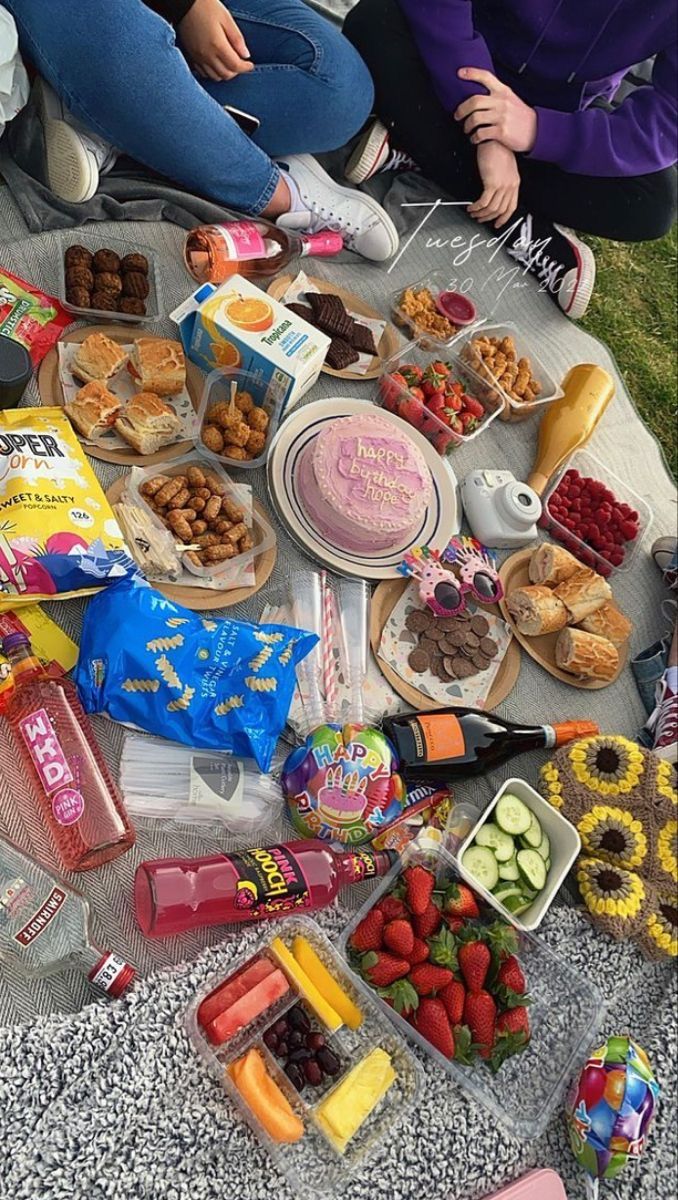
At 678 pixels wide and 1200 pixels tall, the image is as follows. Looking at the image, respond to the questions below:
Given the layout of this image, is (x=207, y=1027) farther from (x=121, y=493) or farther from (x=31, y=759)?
(x=121, y=493)

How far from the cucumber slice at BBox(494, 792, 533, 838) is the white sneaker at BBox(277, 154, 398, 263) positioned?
41.9 inches

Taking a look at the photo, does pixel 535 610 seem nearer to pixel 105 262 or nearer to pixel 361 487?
pixel 361 487

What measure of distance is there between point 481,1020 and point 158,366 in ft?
3.18

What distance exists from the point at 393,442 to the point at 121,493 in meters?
0.43

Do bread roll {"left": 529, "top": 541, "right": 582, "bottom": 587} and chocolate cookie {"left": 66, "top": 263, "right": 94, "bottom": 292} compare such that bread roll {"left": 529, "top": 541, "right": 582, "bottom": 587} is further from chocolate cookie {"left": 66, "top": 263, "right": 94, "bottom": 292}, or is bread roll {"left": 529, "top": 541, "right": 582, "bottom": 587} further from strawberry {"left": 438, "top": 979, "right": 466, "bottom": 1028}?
chocolate cookie {"left": 66, "top": 263, "right": 94, "bottom": 292}

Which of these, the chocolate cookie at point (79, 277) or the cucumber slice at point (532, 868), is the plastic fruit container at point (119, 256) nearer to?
the chocolate cookie at point (79, 277)

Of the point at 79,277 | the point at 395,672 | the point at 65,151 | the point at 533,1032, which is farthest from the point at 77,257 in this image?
the point at 533,1032

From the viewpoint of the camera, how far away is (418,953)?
1.10 meters

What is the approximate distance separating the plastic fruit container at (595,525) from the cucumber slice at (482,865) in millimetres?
611

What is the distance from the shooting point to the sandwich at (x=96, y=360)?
1357 mm

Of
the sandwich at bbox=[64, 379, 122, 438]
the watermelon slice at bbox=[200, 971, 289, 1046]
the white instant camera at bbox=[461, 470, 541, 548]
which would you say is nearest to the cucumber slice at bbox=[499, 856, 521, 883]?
the watermelon slice at bbox=[200, 971, 289, 1046]

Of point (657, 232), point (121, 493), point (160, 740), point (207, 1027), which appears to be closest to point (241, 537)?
point (121, 493)

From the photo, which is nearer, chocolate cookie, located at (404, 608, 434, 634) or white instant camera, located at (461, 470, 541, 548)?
chocolate cookie, located at (404, 608, 434, 634)

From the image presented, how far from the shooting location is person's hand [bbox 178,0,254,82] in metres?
1.53
